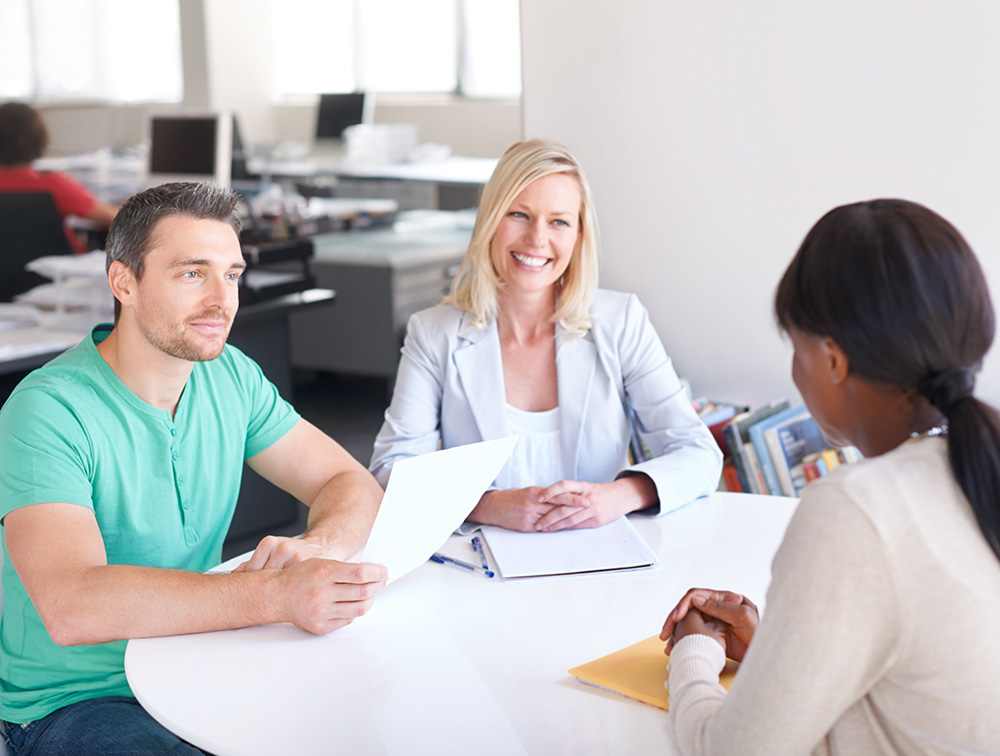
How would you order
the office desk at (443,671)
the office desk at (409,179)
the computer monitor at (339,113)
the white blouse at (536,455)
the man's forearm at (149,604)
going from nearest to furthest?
the office desk at (443,671), the man's forearm at (149,604), the white blouse at (536,455), the office desk at (409,179), the computer monitor at (339,113)

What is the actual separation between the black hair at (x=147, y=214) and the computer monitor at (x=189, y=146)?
242 cm

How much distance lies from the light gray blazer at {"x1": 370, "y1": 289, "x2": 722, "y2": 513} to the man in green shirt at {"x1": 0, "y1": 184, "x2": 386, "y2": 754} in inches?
10.6

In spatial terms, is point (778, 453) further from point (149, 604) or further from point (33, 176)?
point (33, 176)

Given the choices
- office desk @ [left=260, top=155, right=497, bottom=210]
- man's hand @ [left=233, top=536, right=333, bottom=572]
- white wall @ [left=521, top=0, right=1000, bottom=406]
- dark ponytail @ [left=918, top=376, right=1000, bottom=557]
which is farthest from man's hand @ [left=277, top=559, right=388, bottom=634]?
office desk @ [left=260, top=155, right=497, bottom=210]

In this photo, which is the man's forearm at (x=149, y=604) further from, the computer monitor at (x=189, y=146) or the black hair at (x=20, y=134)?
the black hair at (x=20, y=134)

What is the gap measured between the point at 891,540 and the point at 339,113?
7297mm

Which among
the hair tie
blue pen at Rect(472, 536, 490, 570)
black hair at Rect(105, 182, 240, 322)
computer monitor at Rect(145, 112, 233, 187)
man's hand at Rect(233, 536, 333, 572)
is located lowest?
blue pen at Rect(472, 536, 490, 570)

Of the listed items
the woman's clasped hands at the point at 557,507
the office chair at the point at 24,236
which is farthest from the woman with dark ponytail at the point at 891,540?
the office chair at the point at 24,236

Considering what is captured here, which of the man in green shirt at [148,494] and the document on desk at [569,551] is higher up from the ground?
the man in green shirt at [148,494]

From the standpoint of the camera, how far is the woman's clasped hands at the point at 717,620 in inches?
46.3

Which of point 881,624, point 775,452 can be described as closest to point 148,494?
point 881,624

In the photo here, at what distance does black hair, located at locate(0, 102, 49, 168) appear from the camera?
434 centimetres

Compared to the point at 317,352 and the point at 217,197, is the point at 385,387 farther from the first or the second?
the point at 217,197

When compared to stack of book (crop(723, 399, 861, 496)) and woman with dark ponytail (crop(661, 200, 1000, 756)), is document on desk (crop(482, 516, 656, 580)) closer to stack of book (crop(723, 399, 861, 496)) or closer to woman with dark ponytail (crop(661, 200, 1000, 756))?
woman with dark ponytail (crop(661, 200, 1000, 756))
